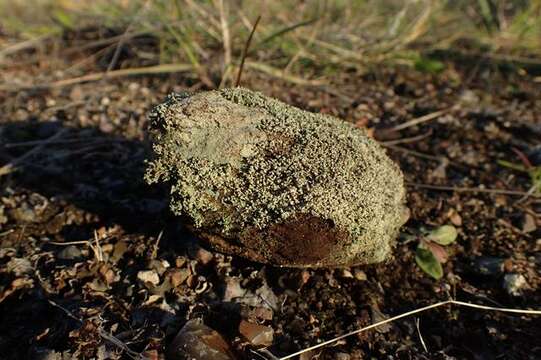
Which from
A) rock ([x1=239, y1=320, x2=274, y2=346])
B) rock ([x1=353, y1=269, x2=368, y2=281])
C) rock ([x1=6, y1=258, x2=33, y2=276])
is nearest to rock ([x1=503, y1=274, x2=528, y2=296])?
rock ([x1=353, y1=269, x2=368, y2=281])

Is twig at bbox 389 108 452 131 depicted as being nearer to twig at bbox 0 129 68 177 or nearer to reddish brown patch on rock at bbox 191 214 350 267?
reddish brown patch on rock at bbox 191 214 350 267

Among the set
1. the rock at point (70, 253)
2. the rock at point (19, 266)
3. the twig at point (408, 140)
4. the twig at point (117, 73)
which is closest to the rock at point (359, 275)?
the twig at point (408, 140)

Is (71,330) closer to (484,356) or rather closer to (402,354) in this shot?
(402,354)

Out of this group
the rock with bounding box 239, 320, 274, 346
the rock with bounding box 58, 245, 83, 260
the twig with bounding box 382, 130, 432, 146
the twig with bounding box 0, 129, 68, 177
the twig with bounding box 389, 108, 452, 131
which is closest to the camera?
the rock with bounding box 239, 320, 274, 346

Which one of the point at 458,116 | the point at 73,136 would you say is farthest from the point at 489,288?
the point at 73,136

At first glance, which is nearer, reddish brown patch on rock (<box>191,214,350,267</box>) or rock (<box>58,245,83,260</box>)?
reddish brown patch on rock (<box>191,214,350,267</box>)

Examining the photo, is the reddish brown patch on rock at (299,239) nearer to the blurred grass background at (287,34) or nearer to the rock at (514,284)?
the rock at (514,284)
